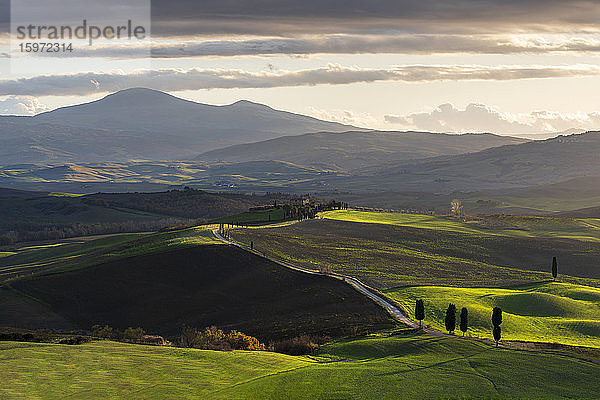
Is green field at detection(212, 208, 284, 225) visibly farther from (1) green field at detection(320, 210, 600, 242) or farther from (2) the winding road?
(2) the winding road

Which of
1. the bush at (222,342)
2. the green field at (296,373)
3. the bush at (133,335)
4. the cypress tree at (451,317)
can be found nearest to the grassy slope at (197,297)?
the bush at (133,335)

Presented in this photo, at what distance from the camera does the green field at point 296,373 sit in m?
41.4

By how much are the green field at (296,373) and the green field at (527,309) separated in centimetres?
1401

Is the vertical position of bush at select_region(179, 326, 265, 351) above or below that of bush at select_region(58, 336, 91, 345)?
below

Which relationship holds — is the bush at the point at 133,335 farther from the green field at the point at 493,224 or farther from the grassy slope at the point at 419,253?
the green field at the point at 493,224

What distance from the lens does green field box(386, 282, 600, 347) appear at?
6775cm

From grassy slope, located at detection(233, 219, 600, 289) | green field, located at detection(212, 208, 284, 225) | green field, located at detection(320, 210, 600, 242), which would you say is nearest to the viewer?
grassy slope, located at detection(233, 219, 600, 289)

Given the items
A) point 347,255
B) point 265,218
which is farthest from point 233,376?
point 265,218

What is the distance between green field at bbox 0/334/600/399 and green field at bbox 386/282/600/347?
46.0ft

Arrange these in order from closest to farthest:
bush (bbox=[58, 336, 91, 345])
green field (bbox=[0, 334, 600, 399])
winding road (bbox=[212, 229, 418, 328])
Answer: green field (bbox=[0, 334, 600, 399]) < bush (bbox=[58, 336, 91, 345]) < winding road (bbox=[212, 229, 418, 328])

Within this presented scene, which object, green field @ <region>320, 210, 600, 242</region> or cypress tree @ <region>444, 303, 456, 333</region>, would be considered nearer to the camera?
cypress tree @ <region>444, 303, 456, 333</region>

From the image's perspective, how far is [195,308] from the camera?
9181 cm

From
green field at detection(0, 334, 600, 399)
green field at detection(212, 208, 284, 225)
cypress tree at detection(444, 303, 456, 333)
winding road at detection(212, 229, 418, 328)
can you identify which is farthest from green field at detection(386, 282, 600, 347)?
green field at detection(212, 208, 284, 225)

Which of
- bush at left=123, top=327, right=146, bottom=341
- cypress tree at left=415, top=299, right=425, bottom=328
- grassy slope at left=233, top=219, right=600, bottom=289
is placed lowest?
bush at left=123, top=327, right=146, bottom=341
